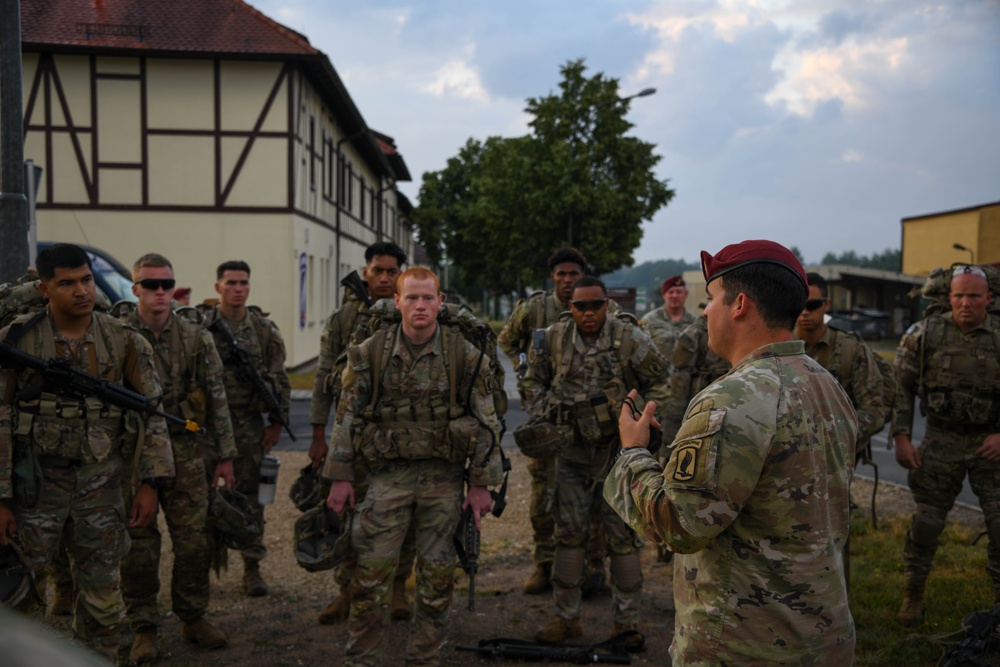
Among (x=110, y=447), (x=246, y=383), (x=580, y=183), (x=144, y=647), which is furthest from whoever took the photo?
(x=580, y=183)

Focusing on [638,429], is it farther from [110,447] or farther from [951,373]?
[951,373]

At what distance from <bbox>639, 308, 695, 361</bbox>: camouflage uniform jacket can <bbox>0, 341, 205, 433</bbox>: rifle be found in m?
6.46

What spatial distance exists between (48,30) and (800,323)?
19642 mm

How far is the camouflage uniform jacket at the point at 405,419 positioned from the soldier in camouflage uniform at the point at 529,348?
4.14ft

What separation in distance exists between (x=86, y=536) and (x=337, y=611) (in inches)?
78.2

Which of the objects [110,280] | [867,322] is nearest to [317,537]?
[110,280]

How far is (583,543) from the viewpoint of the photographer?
5.53 metres

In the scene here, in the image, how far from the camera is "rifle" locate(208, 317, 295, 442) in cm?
651

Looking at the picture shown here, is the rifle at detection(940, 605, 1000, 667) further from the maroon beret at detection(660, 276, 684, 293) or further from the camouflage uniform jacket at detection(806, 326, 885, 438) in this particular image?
the maroon beret at detection(660, 276, 684, 293)

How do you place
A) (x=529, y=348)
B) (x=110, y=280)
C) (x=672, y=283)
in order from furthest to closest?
(x=110, y=280) → (x=672, y=283) → (x=529, y=348)

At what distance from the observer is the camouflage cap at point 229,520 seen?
224 inches

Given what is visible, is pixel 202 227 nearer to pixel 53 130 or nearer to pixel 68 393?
pixel 53 130

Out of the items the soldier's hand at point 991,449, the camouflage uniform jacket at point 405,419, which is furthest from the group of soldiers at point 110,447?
the soldier's hand at point 991,449

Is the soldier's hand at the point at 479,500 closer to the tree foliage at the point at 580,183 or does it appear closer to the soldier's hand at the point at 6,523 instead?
the soldier's hand at the point at 6,523
